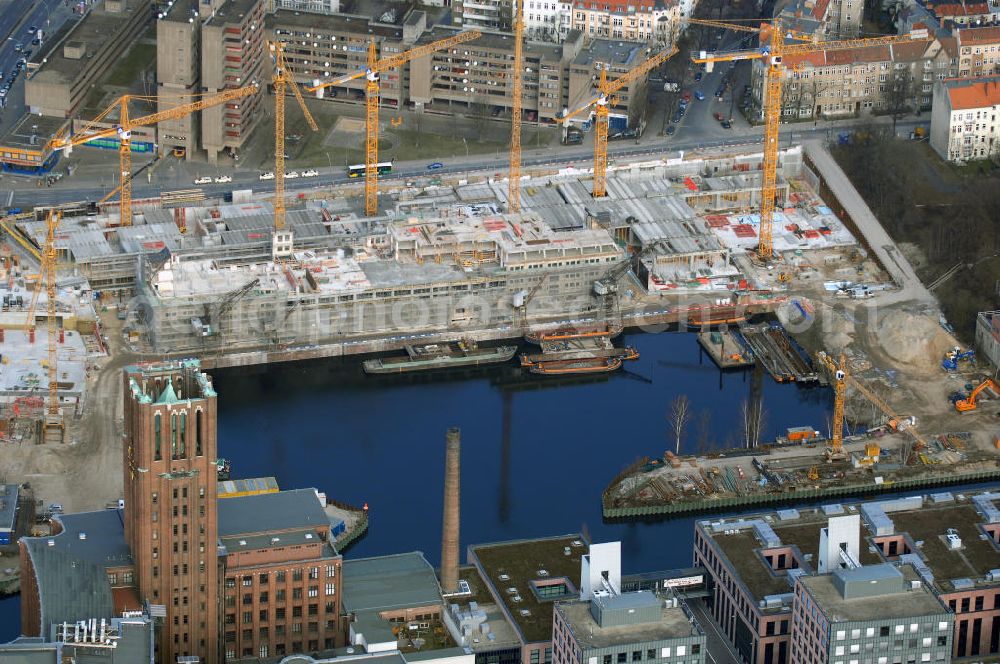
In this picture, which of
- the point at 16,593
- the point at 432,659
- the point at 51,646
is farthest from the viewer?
the point at 16,593

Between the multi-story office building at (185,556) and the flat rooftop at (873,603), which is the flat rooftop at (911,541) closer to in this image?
the flat rooftop at (873,603)

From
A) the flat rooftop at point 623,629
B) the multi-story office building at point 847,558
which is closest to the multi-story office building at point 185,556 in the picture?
the flat rooftop at point 623,629

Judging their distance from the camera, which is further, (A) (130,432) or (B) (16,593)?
(B) (16,593)

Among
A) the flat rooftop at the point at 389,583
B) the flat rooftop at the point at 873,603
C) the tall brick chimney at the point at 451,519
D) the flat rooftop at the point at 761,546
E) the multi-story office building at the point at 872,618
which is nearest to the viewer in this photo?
the multi-story office building at the point at 872,618

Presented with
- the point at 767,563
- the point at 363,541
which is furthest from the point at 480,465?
the point at 767,563

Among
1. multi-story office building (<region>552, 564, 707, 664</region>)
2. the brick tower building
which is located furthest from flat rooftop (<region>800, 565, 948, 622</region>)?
the brick tower building

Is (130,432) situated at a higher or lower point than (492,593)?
higher

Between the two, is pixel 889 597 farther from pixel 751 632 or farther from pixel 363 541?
pixel 363 541
